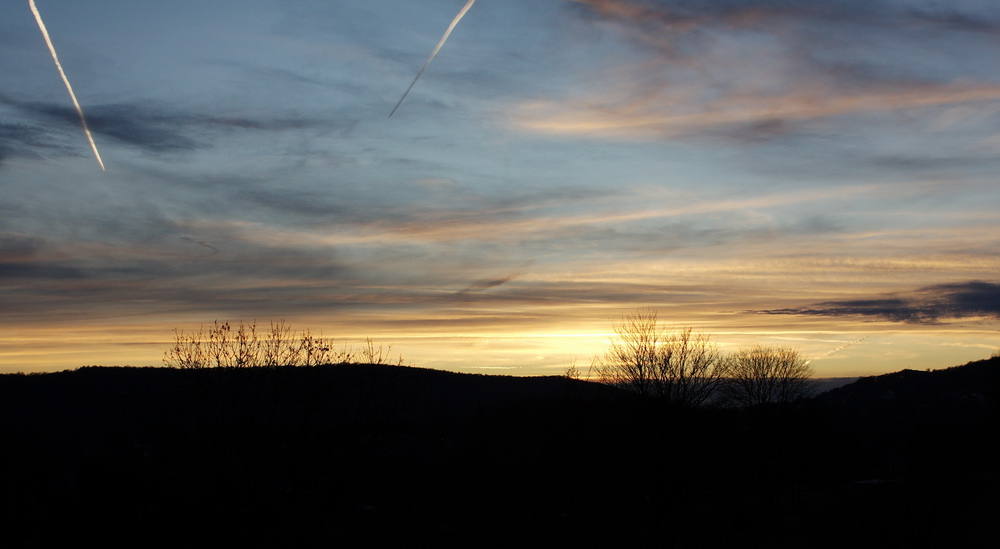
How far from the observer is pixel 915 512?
81.0ft

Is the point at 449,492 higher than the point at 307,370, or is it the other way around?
the point at 307,370

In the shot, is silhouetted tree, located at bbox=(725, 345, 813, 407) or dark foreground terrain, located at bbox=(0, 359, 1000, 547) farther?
silhouetted tree, located at bbox=(725, 345, 813, 407)

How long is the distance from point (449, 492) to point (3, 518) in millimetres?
27504

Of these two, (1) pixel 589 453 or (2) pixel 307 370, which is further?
(1) pixel 589 453

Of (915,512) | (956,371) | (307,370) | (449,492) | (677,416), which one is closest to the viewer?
(307,370)

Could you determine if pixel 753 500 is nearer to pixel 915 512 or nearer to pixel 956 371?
pixel 915 512

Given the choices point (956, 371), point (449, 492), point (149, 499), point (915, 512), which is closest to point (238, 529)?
point (149, 499)

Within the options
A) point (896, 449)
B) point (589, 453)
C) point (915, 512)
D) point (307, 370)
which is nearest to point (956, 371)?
point (896, 449)

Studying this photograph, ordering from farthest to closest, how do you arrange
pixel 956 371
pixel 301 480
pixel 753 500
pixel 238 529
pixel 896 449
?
pixel 956 371 < pixel 896 449 < pixel 753 500 < pixel 301 480 < pixel 238 529

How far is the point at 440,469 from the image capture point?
55.0 metres

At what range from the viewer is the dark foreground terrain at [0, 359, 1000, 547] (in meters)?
21.1

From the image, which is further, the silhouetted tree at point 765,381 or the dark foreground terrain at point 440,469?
the silhouetted tree at point 765,381

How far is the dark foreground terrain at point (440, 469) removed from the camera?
69.1 ft

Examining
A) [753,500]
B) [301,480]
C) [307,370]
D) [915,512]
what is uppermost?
[307,370]
